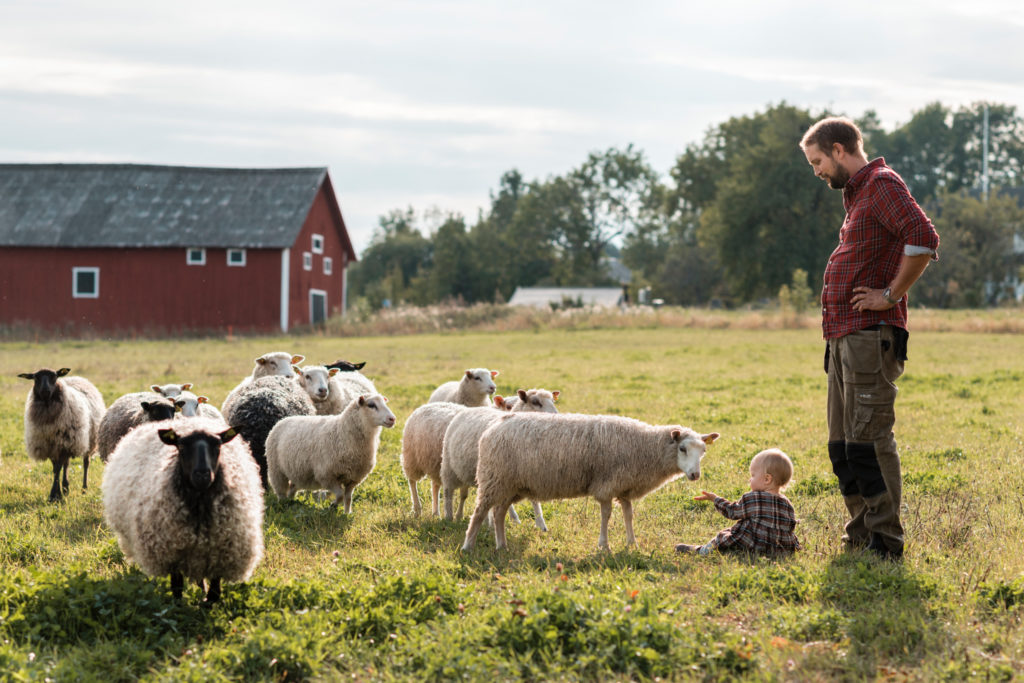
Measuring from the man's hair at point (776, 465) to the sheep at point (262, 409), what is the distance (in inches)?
199

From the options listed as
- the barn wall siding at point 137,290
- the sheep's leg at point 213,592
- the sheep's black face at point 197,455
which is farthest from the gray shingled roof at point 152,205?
the sheep's leg at point 213,592

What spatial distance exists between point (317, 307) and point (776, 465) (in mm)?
38362

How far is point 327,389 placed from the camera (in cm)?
1073

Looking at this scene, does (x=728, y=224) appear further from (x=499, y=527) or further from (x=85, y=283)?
(x=499, y=527)

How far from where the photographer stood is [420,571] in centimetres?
594

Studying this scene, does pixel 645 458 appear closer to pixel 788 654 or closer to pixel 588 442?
pixel 588 442

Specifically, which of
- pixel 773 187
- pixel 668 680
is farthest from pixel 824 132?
pixel 773 187

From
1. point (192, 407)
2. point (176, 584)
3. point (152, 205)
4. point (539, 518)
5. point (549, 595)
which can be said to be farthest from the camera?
point (152, 205)

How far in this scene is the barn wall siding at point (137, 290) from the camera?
39625 millimetres

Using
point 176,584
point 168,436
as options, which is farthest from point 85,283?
point 176,584

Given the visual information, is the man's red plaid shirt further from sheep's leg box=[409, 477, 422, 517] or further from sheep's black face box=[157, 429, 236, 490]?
sheep's leg box=[409, 477, 422, 517]

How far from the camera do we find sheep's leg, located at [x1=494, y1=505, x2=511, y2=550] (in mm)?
6926

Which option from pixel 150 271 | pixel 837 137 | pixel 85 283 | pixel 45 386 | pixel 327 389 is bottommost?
pixel 327 389

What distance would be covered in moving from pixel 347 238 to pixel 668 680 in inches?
1737
